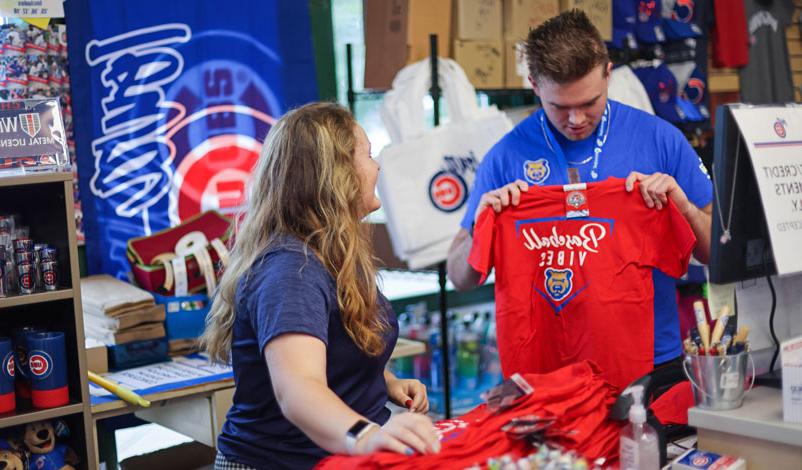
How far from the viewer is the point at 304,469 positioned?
1.82 m

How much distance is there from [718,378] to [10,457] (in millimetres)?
2055

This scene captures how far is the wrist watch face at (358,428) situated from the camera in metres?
1.48

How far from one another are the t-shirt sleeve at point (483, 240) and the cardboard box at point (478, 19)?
5.99ft

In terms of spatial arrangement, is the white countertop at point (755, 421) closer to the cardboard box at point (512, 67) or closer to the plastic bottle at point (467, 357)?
the cardboard box at point (512, 67)

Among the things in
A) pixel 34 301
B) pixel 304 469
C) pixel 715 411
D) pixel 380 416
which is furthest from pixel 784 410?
pixel 34 301

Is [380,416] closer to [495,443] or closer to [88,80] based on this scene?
[495,443]

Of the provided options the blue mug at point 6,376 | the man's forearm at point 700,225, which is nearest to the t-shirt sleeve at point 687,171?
the man's forearm at point 700,225

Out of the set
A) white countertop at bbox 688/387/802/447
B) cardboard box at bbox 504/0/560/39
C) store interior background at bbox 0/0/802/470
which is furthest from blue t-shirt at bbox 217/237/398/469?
cardboard box at bbox 504/0/560/39

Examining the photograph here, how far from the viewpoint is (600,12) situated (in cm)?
473

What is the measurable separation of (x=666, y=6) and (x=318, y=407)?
14.3 ft

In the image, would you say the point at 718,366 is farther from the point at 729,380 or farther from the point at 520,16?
the point at 520,16

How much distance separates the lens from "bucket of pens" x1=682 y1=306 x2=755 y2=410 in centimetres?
169

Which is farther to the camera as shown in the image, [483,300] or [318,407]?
[483,300]

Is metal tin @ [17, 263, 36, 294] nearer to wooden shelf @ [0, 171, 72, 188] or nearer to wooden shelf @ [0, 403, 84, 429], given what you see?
wooden shelf @ [0, 171, 72, 188]
